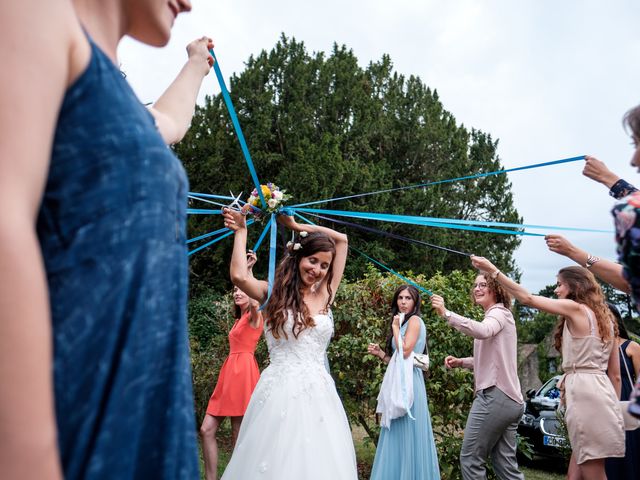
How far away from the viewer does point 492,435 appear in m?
6.22

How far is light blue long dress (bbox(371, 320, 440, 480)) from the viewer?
626cm

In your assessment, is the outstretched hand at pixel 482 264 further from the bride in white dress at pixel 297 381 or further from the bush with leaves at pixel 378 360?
the bush with leaves at pixel 378 360

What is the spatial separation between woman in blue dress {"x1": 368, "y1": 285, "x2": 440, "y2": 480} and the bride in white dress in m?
1.73

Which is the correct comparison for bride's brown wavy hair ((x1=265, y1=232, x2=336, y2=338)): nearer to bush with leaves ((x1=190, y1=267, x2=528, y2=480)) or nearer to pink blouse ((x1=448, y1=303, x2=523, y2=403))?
pink blouse ((x1=448, y1=303, x2=523, y2=403))

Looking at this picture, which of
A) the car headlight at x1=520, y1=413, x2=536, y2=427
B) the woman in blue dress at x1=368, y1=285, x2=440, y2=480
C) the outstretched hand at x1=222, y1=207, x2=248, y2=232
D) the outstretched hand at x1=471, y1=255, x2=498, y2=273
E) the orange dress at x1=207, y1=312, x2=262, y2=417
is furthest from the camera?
the car headlight at x1=520, y1=413, x2=536, y2=427

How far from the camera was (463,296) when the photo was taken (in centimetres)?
805

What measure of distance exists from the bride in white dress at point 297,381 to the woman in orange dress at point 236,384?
174 cm

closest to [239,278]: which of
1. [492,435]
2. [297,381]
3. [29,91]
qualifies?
[297,381]

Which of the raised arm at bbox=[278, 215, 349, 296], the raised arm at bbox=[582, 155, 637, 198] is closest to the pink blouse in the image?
the raised arm at bbox=[278, 215, 349, 296]

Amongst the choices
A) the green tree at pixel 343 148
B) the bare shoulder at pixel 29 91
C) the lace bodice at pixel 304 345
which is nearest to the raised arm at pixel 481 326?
the lace bodice at pixel 304 345

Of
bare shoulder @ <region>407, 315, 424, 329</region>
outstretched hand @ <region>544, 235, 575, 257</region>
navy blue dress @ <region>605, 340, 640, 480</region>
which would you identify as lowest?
navy blue dress @ <region>605, 340, 640, 480</region>

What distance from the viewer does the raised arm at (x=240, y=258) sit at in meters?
4.70

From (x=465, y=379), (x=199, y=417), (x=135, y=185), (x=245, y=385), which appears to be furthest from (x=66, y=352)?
(x=199, y=417)

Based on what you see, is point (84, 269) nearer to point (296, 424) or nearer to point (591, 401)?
point (296, 424)
